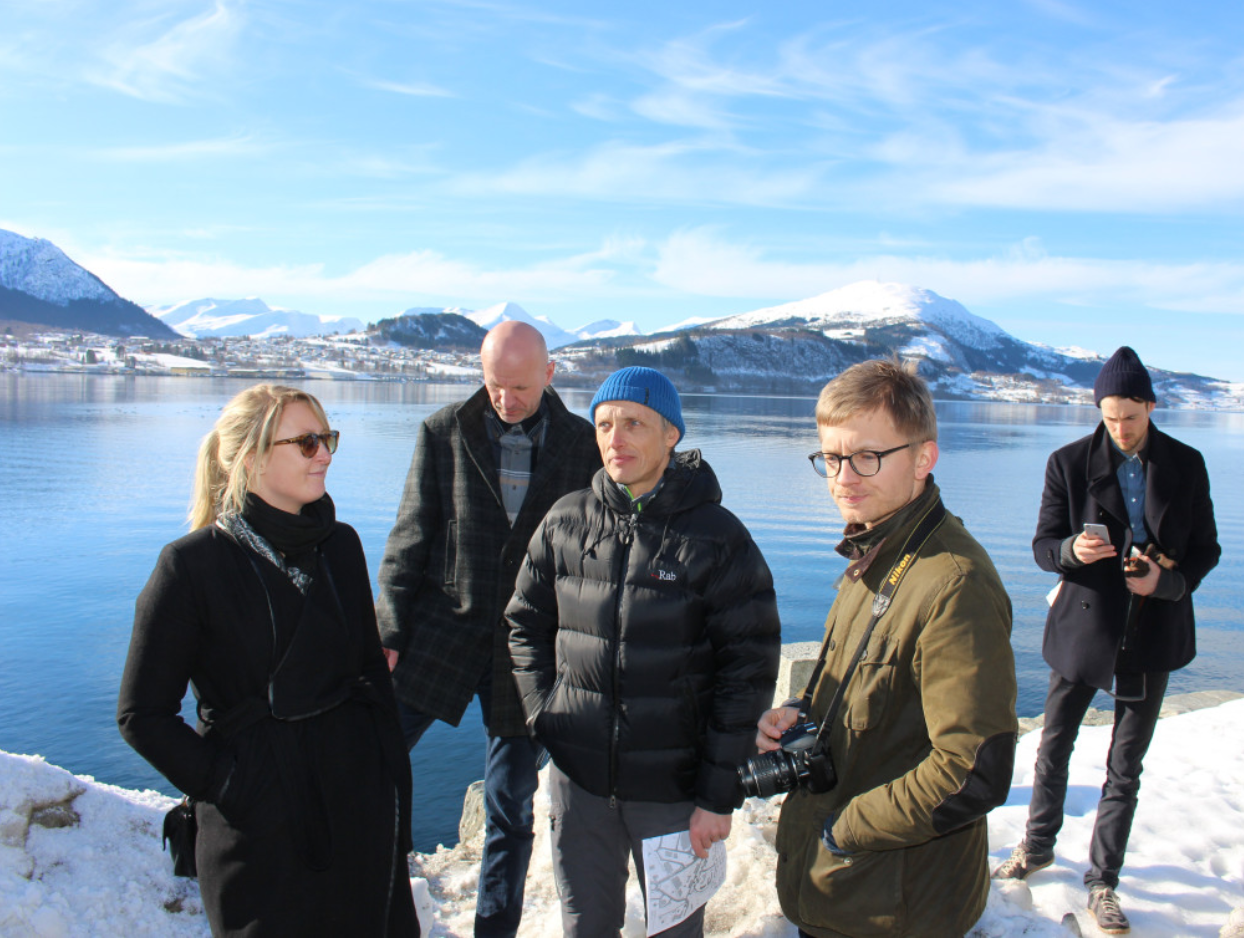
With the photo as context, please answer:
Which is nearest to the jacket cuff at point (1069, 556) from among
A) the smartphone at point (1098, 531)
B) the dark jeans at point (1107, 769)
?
the smartphone at point (1098, 531)

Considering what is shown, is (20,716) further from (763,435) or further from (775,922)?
(763,435)

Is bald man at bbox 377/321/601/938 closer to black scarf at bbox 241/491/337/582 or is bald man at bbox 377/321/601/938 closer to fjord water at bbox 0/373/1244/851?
black scarf at bbox 241/491/337/582

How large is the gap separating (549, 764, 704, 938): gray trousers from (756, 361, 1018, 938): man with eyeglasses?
0.58 meters

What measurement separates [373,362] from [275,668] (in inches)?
6537

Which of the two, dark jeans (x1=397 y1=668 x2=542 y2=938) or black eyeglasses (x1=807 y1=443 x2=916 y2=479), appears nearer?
black eyeglasses (x1=807 y1=443 x2=916 y2=479)

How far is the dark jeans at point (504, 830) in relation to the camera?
285 cm

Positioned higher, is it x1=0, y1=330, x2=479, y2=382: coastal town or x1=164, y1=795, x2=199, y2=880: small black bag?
x1=0, y1=330, x2=479, y2=382: coastal town

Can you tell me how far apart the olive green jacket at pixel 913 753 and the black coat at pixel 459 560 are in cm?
135

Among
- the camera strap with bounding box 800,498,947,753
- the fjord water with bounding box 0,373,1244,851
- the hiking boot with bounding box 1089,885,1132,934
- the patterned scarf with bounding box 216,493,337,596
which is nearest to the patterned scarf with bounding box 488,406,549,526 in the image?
the patterned scarf with bounding box 216,493,337,596

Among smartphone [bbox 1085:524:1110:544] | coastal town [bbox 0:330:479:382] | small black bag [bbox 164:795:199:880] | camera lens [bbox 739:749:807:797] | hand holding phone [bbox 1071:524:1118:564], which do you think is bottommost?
small black bag [bbox 164:795:199:880]

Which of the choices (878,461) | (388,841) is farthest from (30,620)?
(878,461)

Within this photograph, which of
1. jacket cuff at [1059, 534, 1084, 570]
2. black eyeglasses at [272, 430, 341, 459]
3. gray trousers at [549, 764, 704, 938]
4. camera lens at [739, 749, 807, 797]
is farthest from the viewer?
jacket cuff at [1059, 534, 1084, 570]

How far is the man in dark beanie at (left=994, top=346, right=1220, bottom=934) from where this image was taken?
317cm

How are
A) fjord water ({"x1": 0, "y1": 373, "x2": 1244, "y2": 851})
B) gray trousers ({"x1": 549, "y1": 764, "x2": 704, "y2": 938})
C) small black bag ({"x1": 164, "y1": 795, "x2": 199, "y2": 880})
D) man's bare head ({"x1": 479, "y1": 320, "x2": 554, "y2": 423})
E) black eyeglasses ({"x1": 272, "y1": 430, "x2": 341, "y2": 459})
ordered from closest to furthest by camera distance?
1. small black bag ({"x1": 164, "y1": 795, "x2": 199, "y2": 880})
2. black eyeglasses ({"x1": 272, "y1": 430, "x2": 341, "y2": 459})
3. gray trousers ({"x1": 549, "y1": 764, "x2": 704, "y2": 938})
4. man's bare head ({"x1": 479, "y1": 320, "x2": 554, "y2": 423})
5. fjord water ({"x1": 0, "y1": 373, "x2": 1244, "y2": 851})
